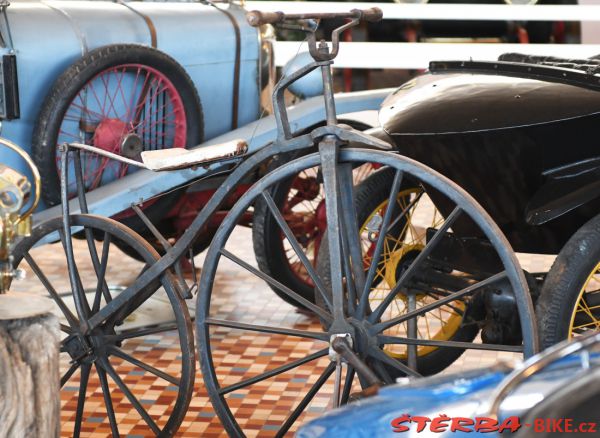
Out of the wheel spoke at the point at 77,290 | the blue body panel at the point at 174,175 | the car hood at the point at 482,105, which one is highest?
the car hood at the point at 482,105

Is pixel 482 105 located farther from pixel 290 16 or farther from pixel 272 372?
pixel 272 372

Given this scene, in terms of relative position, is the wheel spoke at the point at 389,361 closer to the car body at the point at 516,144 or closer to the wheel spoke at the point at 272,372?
the wheel spoke at the point at 272,372

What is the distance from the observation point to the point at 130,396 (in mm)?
3174

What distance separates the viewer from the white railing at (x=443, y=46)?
25.6 feet

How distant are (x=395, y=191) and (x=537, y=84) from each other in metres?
0.71

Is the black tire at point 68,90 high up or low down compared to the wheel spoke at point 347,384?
up

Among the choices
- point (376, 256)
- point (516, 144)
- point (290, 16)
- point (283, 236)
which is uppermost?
point (290, 16)

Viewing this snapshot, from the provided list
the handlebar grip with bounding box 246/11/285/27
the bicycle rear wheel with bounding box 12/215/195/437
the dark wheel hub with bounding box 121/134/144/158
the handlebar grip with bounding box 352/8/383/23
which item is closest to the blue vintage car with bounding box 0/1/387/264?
the dark wheel hub with bounding box 121/134/144/158

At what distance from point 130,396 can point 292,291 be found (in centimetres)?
57

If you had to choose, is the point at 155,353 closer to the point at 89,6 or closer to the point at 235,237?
the point at 89,6

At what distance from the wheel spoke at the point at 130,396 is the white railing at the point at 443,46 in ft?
15.9

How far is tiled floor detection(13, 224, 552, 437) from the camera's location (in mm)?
3689

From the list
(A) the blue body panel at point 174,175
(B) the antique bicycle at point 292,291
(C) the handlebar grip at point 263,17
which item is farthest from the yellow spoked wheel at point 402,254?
(C) the handlebar grip at point 263,17

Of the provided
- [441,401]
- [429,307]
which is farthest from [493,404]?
[429,307]
